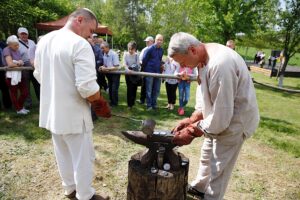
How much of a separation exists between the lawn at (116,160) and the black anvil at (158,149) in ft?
3.08

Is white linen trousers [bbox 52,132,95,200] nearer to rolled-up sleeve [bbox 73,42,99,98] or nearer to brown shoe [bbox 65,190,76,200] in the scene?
brown shoe [bbox 65,190,76,200]

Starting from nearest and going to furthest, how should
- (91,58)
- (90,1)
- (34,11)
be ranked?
(91,58) < (34,11) < (90,1)

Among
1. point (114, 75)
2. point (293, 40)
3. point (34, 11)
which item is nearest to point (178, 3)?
point (293, 40)

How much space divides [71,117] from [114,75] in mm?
4535

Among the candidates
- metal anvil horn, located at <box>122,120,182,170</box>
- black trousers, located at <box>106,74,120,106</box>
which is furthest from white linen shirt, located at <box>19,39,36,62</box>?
metal anvil horn, located at <box>122,120,182,170</box>

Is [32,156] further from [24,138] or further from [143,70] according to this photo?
[143,70]

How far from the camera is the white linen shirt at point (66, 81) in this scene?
255cm

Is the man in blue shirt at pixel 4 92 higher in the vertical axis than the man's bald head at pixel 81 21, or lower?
lower

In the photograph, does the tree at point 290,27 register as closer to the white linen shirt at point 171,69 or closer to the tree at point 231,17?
the tree at point 231,17

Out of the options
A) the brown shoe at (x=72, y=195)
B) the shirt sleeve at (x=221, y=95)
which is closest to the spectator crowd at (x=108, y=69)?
the brown shoe at (x=72, y=195)

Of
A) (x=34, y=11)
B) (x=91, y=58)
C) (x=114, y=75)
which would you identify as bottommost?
(x=114, y=75)

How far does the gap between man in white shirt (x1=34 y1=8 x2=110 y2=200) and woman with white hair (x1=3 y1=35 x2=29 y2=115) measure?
3.44 metres

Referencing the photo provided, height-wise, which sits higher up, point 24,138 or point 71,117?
point 71,117

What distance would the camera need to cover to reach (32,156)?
4.46 meters
